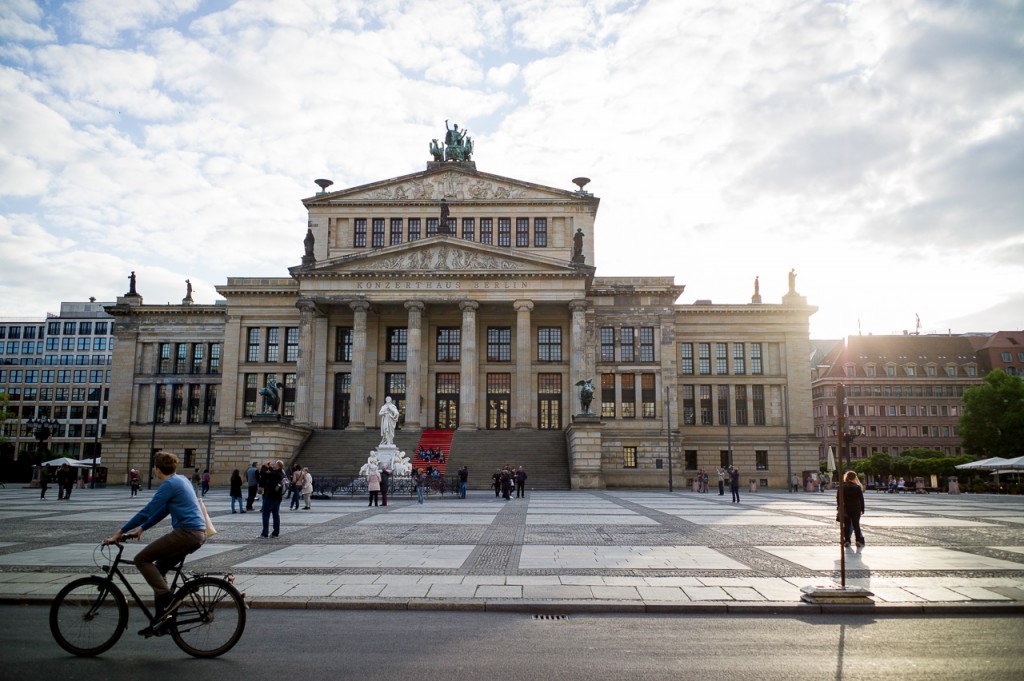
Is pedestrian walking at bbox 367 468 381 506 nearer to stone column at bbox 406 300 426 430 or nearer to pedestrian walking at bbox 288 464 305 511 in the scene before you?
pedestrian walking at bbox 288 464 305 511

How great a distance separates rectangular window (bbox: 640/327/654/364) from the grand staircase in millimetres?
11973

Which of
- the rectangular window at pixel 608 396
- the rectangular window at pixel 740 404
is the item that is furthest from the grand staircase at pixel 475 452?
the rectangular window at pixel 740 404

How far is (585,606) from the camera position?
1115 centimetres

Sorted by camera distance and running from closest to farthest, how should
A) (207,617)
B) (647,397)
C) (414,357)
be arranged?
(207,617) → (414,357) → (647,397)

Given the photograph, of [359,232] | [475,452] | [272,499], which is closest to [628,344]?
[475,452]

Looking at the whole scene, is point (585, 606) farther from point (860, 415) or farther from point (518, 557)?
point (860, 415)

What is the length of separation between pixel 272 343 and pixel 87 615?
2307 inches

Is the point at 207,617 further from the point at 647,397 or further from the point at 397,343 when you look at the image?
the point at 647,397

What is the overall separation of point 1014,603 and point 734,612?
4276 millimetres

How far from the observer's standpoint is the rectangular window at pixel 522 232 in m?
63.3

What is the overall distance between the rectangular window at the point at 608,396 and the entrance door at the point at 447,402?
12059 millimetres

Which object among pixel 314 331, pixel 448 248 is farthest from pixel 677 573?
pixel 314 331

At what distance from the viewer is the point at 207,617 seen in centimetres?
846

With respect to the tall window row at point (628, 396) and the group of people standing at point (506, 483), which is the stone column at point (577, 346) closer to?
the tall window row at point (628, 396)
